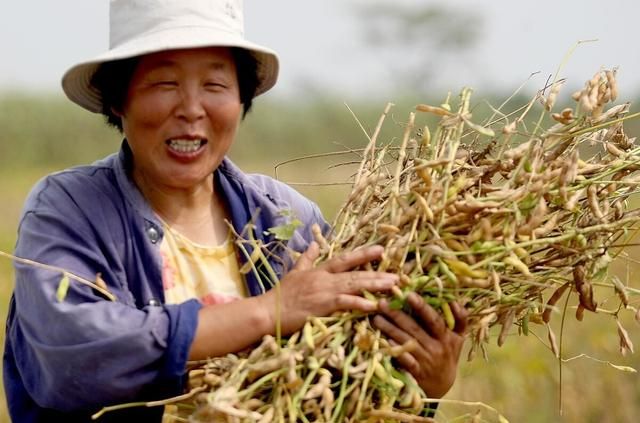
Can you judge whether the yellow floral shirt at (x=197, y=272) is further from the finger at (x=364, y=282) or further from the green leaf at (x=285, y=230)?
the finger at (x=364, y=282)

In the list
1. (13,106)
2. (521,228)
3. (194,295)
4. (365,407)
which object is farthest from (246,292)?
(13,106)

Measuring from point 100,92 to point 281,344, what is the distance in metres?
0.70

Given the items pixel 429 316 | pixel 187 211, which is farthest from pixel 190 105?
pixel 429 316

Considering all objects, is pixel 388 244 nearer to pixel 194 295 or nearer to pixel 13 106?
pixel 194 295

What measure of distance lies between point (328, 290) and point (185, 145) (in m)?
0.44

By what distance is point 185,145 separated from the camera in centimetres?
212

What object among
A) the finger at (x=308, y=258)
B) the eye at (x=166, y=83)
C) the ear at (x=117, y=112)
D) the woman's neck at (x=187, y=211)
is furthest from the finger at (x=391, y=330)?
the ear at (x=117, y=112)

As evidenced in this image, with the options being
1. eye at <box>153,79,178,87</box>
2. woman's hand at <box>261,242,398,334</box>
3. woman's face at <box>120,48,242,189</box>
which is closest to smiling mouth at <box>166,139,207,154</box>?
woman's face at <box>120,48,242,189</box>

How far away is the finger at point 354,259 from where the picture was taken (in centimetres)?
191

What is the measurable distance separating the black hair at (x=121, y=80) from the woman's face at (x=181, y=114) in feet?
0.08

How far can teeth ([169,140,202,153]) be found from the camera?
6.95ft

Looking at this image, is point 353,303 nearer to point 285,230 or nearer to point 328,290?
point 328,290

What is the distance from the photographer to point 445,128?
205 centimetres

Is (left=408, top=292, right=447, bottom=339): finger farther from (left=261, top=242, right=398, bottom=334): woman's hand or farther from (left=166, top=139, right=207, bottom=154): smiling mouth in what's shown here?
(left=166, top=139, right=207, bottom=154): smiling mouth
